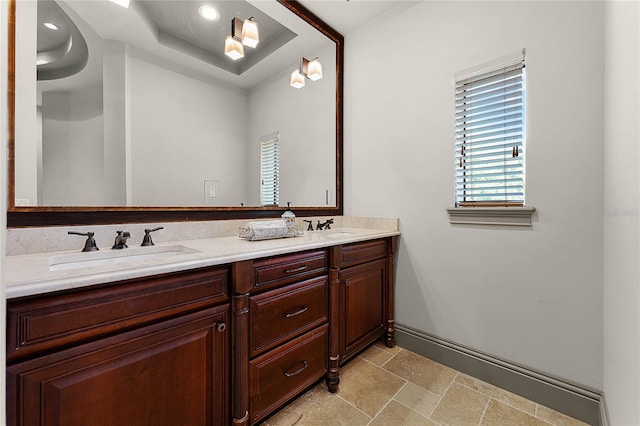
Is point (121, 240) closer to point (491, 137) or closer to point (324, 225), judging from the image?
point (324, 225)

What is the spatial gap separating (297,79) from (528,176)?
5.67 ft

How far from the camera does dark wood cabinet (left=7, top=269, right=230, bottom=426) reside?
709mm

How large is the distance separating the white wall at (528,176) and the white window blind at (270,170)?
2.32 ft

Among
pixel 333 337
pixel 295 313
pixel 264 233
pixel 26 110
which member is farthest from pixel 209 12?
pixel 333 337

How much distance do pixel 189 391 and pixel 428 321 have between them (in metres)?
1.56

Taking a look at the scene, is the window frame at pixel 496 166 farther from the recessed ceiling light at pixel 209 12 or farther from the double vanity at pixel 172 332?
the recessed ceiling light at pixel 209 12

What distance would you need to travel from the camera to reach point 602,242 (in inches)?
51.4

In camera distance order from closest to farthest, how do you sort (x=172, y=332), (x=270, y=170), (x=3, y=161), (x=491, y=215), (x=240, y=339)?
1. (x=3, y=161)
2. (x=172, y=332)
3. (x=240, y=339)
4. (x=491, y=215)
5. (x=270, y=170)

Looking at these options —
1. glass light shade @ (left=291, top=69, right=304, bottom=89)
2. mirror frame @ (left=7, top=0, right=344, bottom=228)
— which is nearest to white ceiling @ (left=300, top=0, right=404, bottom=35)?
mirror frame @ (left=7, top=0, right=344, bottom=228)

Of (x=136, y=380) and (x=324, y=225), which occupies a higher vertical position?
(x=324, y=225)

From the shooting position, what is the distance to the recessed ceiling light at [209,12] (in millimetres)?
1610

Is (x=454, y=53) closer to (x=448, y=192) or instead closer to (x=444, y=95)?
(x=444, y=95)

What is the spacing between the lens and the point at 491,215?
1.61m

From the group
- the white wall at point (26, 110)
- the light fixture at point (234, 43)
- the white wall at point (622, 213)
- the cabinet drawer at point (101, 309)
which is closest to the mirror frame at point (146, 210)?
the white wall at point (26, 110)
